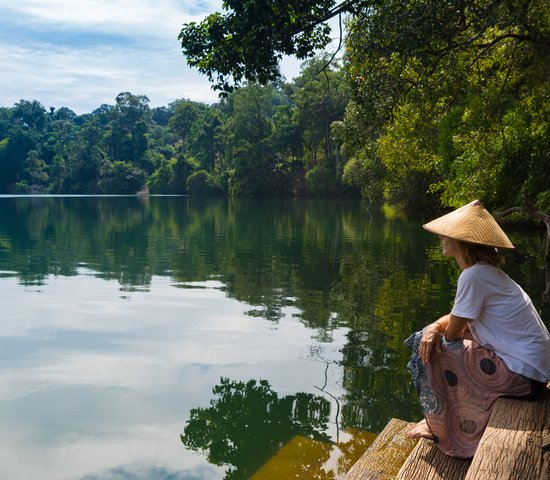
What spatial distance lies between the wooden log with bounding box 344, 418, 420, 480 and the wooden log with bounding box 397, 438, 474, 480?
20cm

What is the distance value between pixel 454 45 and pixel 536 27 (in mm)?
1510

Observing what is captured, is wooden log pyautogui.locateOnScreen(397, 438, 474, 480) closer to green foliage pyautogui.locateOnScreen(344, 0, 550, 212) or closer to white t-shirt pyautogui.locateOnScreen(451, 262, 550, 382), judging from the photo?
white t-shirt pyautogui.locateOnScreen(451, 262, 550, 382)

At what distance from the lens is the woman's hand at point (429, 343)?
354cm

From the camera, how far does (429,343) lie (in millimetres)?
3537

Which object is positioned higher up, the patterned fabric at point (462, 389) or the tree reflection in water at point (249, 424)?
the patterned fabric at point (462, 389)

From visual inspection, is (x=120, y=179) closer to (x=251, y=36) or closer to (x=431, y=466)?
(x=251, y=36)

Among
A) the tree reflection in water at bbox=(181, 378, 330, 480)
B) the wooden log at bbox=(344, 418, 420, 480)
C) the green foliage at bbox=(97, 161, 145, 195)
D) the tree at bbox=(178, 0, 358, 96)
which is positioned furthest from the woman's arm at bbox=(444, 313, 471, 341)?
the green foliage at bbox=(97, 161, 145, 195)

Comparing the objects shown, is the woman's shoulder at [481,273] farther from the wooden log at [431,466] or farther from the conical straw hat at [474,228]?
the wooden log at [431,466]

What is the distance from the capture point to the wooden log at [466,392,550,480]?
2656 millimetres

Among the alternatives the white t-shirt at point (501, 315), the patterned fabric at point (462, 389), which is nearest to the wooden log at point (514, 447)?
the patterned fabric at point (462, 389)

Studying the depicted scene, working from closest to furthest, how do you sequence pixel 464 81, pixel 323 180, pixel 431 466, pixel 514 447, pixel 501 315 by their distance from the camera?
pixel 514 447
pixel 431 466
pixel 501 315
pixel 464 81
pixel 323 180

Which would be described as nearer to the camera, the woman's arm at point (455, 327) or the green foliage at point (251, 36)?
the woman's arm at point (455, 327)

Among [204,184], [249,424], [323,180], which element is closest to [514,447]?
Answer: [249,424]

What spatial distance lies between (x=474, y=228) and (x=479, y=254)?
16 centimetres
